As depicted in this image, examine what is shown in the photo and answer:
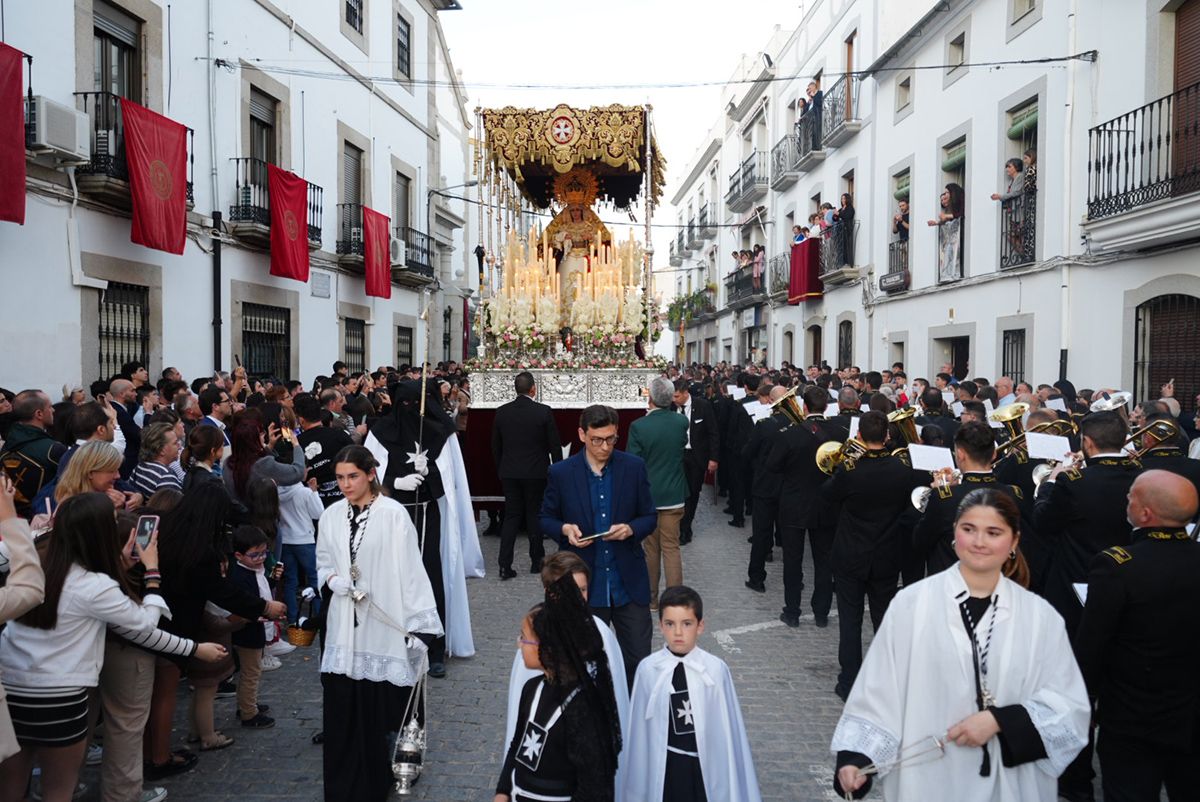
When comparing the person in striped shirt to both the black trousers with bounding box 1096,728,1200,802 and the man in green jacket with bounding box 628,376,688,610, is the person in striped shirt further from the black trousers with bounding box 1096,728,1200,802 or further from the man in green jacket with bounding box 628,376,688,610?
the black trousers with bounding box 1096,728,1200,802

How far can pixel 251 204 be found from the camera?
13.4 m

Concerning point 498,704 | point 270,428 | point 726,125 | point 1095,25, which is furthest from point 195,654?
point 726,125

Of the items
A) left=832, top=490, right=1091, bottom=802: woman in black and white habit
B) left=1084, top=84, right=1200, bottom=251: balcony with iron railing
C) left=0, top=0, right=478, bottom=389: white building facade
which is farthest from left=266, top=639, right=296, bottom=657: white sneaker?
left=1084, top=84, right=1200, bottom=251: balcony with iron railing

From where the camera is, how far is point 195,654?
3.83 metres

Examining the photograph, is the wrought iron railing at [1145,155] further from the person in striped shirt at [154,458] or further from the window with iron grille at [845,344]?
the person in striped shirt at [154,458]

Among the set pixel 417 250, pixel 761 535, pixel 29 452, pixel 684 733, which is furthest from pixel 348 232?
pixel 684 733

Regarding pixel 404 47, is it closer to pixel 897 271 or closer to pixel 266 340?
pixel 266 340

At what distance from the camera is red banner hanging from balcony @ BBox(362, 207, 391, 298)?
17547mm

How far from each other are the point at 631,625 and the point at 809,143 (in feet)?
62.0

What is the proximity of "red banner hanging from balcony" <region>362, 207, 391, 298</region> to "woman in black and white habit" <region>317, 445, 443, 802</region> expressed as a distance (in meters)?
14.3

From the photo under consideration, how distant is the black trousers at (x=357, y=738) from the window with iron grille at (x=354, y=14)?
→ 54.9 ft

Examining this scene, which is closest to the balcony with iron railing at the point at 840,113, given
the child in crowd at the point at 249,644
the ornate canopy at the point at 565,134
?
the ornate canopy at the point at 565,134

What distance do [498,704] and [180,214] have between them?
29.5 feet

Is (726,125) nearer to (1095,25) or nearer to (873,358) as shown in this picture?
(873,358)
